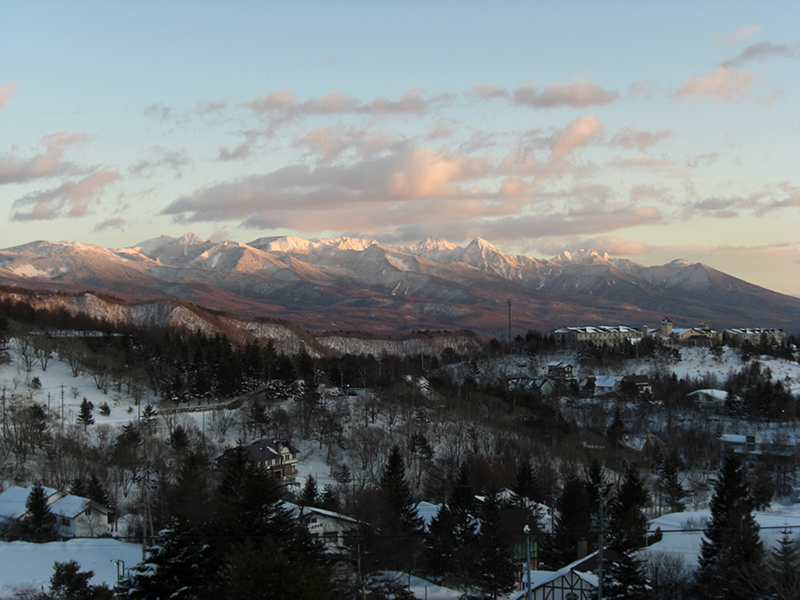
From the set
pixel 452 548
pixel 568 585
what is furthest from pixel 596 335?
pixel 568 585

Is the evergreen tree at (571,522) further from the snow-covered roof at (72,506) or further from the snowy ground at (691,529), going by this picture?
the snow-covered roof at (72,506)

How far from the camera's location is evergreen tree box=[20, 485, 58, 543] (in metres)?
36.0

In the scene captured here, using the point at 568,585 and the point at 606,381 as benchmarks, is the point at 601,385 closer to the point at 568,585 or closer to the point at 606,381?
the point at 606,381

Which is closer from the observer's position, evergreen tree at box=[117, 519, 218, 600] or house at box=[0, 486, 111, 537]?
evergreen tree at box=[117, 519, 218, 600]

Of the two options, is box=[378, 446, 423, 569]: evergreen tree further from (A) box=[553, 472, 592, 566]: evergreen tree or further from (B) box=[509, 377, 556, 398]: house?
(B) box=[509, 377, 556, 398]: house

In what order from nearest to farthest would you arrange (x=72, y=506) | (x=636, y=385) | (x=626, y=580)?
(x=626, y=580) → (x=72, y=506) → (x=636, y=385)

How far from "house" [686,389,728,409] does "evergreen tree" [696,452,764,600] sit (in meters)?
41.8

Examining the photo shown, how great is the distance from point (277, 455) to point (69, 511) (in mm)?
14886

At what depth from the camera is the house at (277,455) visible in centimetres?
4884

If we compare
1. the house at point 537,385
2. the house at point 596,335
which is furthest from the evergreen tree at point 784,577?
the house at point 596,335

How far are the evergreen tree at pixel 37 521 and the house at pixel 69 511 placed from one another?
40cm

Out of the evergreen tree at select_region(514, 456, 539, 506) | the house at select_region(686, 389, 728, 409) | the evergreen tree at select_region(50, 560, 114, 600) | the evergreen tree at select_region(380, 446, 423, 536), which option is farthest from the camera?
the house at select_region(686, 389, 728, 409)

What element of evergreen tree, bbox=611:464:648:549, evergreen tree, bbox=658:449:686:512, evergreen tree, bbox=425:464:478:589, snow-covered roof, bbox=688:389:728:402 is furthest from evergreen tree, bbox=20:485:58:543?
snow-covered roof, bbox=688:389:728:402

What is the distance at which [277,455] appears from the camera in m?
50.0
